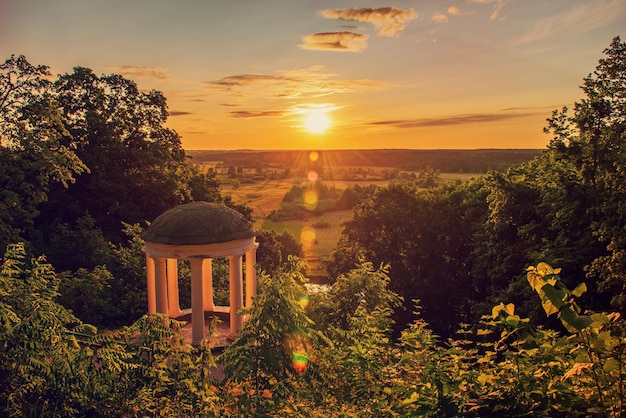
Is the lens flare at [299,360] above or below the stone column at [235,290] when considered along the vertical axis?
above

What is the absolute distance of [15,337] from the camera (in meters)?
7.86

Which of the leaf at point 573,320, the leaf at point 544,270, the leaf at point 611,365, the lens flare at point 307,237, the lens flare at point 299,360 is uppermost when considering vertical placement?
the leaf at point 544,270

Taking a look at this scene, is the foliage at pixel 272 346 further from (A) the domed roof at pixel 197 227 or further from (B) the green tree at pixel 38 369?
(A) the domed roof at pixel 197 227

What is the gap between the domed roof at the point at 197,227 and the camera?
56.5 feet

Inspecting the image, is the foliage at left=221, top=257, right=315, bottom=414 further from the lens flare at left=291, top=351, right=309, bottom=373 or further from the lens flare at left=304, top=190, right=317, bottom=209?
the lens flare at left=304, top=190, right=317, bottom=209

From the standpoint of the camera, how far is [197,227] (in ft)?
57.1

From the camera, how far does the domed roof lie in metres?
17.2

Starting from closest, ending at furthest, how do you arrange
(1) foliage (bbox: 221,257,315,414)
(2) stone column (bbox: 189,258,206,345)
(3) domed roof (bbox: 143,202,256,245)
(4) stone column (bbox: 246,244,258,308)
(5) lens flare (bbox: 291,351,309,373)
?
(1) foliage (bbox: 221,257,315,414), (5) lens flare (bbox: 291,351,309,373), (3) domed roof (bbox: 143,202,256,245), (2) stone column (bbox: 189,258,206,345), (4) stone column (bbox: 246,244,258,308)

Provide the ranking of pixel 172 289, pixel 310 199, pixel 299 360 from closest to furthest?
1. pixel 299 360
2. pixel 172 289
3. pixel 310 199

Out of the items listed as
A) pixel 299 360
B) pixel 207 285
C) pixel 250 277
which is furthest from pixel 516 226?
pixel 299 360

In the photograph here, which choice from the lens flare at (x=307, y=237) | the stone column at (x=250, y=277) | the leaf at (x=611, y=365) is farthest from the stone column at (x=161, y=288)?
the lens flare at (x=307, y=237)

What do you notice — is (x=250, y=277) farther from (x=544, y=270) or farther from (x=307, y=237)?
(x=307, y=237)

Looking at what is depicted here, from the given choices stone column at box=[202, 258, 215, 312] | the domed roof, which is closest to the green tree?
the domed roof

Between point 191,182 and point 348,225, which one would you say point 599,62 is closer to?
point 348,225
